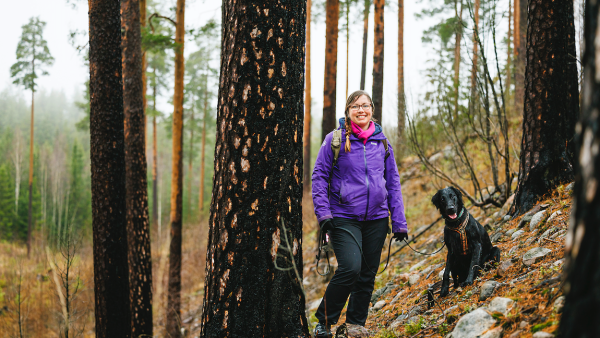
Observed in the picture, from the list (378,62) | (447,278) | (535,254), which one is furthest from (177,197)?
(535,254)

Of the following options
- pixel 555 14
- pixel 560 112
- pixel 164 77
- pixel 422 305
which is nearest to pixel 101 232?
pixel 422 305

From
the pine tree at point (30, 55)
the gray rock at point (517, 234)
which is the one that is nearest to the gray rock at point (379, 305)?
the gray rock at point (517, 234)

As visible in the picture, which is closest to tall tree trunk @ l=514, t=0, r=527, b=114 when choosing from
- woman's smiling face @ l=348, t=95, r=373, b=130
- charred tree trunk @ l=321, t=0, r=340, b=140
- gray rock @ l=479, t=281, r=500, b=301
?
charred tree trunk @ l=321, t=0, r=340, b=140

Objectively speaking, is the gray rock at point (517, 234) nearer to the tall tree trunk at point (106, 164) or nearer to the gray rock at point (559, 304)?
the gray rock at point (559, 304)

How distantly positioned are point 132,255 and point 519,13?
52.3 feet

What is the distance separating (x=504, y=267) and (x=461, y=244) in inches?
15.3

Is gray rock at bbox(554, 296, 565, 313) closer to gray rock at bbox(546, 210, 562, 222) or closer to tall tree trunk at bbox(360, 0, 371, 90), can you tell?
gray rock at bbox(546, 210, 562, 222)

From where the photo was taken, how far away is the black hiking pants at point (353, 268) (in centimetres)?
300

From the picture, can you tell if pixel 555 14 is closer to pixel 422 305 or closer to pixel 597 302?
pixel 422 305

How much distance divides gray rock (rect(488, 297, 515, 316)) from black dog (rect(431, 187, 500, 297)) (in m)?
0.89

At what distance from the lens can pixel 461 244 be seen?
3.38m

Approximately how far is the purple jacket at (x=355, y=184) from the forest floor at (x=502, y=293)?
82cm

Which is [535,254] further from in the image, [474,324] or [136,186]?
[136,186]

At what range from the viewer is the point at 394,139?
1055cm
